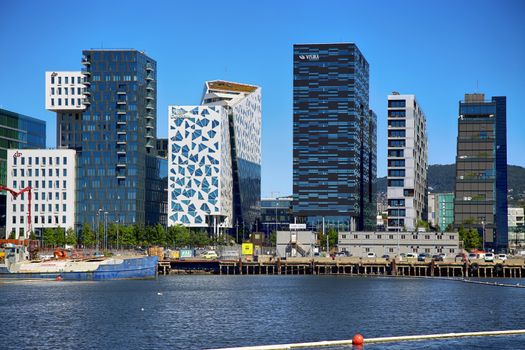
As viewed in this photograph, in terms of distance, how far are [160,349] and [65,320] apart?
29973 millimetres

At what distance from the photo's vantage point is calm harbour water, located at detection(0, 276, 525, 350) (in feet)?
303

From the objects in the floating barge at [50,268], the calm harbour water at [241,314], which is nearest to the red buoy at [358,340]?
the calm harbour water at [241,314]

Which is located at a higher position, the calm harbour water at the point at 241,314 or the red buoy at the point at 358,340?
the red buoy at the point at 358,340

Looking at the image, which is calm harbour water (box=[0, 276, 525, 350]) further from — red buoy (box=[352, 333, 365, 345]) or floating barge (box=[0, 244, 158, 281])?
floating barge (box=[0, 244, 158, 281])

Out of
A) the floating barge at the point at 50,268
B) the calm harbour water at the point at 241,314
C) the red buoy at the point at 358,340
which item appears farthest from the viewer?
the floating barge at the point at 50,268

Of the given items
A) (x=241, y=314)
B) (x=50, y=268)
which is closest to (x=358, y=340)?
(x=241, y=314)

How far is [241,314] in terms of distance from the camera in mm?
119250

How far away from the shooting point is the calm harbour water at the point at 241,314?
9244 cm

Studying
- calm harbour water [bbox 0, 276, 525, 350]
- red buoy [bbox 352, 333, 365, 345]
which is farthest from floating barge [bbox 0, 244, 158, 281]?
red buoy [bbox 352, 333, 365, 345]

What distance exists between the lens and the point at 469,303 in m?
136

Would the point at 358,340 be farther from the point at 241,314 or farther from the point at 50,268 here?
the point at 50,268

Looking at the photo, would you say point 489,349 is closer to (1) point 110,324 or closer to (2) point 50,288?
(1) point 110,324

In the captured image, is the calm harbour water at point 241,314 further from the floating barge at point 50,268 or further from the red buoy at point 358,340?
the floating barge at point 50,268

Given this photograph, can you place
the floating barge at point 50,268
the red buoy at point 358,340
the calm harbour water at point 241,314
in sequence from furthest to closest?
1. the floating barge at point 50,268
2. the calm harbour water at point 241,314
3. the red buoy at point 358,340
